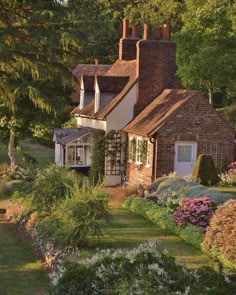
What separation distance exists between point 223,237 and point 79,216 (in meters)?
4.04

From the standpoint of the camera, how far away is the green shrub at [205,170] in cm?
2933

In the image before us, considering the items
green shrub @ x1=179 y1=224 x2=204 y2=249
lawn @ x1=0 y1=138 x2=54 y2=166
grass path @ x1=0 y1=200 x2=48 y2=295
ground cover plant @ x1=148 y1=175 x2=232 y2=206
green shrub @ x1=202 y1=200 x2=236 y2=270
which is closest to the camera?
grass path @ x1=0 y1=200 x2=48 y2=295

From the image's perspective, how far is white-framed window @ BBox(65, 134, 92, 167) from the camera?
3725 centimetres

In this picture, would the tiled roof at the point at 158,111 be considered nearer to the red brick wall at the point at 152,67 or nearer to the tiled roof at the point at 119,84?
the red brick wall at the point at 152,67

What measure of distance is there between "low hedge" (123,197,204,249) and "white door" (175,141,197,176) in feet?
19.7

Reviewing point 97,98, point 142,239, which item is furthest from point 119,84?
point 142,239

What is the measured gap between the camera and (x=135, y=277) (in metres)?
10.2

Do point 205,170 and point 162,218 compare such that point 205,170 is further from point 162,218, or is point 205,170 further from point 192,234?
point 192,234

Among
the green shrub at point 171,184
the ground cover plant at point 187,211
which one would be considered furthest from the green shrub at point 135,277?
the green shrub at point 171,184

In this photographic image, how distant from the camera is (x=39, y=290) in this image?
14.4 meters

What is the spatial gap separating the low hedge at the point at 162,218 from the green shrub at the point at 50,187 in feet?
10.7

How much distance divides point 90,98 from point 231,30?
38.4ft

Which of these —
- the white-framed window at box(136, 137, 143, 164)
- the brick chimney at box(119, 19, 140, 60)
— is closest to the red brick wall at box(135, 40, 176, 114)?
the white-framed window at box(136, 137, 143, 164)

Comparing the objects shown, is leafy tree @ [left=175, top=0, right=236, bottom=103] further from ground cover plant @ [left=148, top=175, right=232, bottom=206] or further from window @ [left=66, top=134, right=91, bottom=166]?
ground cover plant @ [left=148, top=175, right=232, bottom=206]
